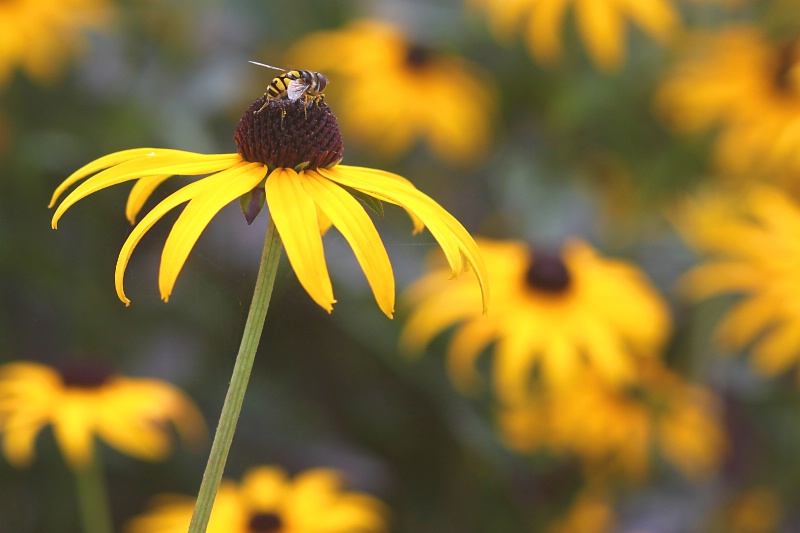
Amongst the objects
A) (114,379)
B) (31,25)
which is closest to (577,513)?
(114,379)

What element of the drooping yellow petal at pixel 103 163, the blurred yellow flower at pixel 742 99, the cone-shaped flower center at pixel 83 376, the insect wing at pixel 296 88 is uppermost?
the blurred yellow flower at pixel 742 99

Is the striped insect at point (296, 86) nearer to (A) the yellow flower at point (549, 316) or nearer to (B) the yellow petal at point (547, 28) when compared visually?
(A) the yellow flower at point (549, 316)

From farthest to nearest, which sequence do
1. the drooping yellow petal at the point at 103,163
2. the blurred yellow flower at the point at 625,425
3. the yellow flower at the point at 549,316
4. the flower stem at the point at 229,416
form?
1. the blurred yellow flower at the point at 625,425
2. the yellow flower at the point at 549,316
3. the drooping yellow petal at the point at 103,163
4. the flower stem at the point at 229,416

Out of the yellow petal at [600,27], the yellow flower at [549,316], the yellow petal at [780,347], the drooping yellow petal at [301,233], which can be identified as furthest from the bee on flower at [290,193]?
the yellow petal at [600,27]

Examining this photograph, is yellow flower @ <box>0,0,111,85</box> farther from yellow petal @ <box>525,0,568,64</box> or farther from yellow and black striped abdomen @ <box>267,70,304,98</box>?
yellow and black striped abdomen @ <box>267,70,304,98</box>

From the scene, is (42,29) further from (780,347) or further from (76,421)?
(780,347)

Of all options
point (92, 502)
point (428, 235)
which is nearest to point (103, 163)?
point (92, 502)

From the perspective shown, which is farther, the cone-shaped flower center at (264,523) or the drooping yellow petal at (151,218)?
the cone-shaped flower center at (264,523)
